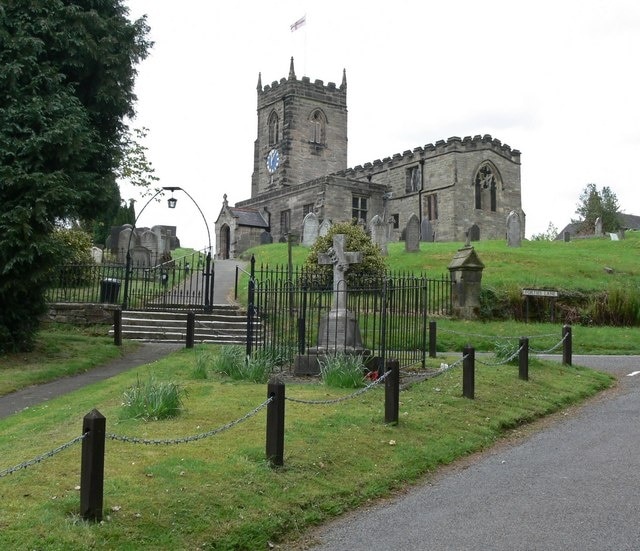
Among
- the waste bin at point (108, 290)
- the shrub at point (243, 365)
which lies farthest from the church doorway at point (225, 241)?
the shrub at point (243, 365)

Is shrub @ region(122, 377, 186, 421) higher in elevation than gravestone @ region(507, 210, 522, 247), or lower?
lower

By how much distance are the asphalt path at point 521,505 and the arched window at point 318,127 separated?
56625mm

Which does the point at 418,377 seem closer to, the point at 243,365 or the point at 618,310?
the point at 243,365

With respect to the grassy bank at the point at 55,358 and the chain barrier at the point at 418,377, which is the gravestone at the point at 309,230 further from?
the chain barrier at the point at 418,377

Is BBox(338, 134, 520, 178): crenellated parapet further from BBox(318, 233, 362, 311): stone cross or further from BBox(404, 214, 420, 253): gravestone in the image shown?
BBox(318, 233, 362, 311): stone cross

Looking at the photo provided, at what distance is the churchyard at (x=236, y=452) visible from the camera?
5.38 m

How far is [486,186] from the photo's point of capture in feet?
171

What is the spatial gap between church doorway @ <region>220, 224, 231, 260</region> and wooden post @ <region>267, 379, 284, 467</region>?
48500mm

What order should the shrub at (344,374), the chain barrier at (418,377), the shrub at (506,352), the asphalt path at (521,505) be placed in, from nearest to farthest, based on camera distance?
the asphalt path at (521,505) < the shrub at (344,374) < the chain barrier at (418,377) < the shrub at (506,352)

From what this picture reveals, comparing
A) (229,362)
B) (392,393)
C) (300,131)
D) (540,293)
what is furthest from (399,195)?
(392,393)

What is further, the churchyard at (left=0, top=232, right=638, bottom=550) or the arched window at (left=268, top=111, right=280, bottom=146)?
the arched window at (left=268, top=111, right=280, bottom=146)

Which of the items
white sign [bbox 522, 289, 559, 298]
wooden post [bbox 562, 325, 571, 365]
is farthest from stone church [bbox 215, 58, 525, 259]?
wooden post [bbox 562, 325, 571, 365]

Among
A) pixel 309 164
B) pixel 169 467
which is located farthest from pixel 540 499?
pixel 309 164

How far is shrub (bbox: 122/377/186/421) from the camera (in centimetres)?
829
